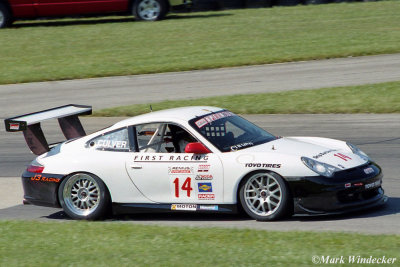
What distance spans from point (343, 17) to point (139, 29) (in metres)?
7.14

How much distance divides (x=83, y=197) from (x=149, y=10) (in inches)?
710

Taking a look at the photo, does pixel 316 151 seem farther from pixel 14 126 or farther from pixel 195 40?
pixel 195 40

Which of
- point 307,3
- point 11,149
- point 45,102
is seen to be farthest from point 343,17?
point 11,149

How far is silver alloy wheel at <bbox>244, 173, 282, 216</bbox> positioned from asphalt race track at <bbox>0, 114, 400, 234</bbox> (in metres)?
0.17

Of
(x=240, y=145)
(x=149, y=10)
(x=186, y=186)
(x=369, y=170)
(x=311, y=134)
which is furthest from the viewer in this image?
(x=149, y=10)

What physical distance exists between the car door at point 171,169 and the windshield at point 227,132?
0.59 ft

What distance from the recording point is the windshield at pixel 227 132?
865 centimetres

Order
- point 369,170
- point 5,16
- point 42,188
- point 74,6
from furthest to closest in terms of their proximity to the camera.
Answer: point 5,16
point 74,6
point 42,188
point 369,170

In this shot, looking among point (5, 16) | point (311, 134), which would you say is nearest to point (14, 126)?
point (311, 134)

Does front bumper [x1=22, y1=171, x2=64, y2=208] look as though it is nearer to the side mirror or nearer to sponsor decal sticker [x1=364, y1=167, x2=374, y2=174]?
the side mirror

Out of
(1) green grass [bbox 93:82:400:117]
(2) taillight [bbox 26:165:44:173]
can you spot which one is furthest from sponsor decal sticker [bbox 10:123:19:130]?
(1) green grass [bbox 93:82:400:117]

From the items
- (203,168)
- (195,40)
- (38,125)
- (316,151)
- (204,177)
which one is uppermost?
(195,40)

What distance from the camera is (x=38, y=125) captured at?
965cm

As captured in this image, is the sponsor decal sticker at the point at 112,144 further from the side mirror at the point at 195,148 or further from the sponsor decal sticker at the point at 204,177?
the sponsor decal sticker at the point at 204,177
